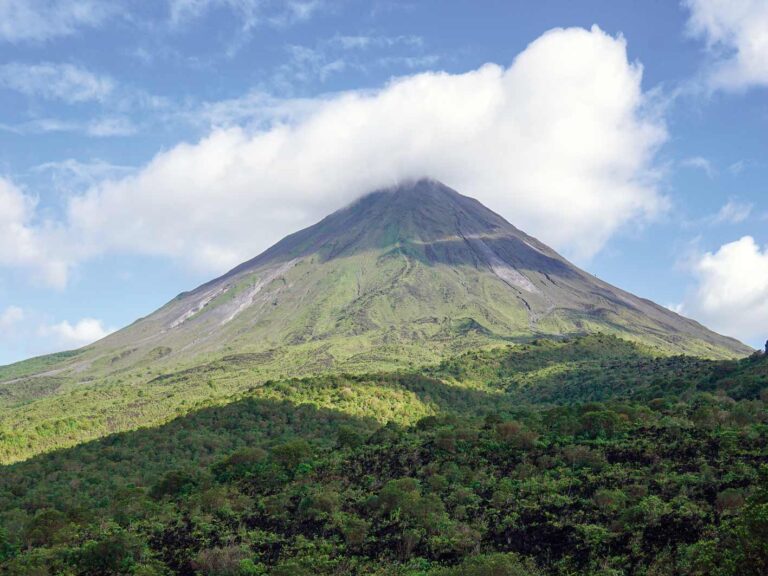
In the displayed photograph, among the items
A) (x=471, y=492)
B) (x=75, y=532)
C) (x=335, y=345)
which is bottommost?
(x=75, y=532)

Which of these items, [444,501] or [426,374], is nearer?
[444,501]

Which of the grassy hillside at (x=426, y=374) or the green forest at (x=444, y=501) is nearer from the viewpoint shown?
the green forest at (x=444, y=501)

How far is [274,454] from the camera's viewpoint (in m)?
51.6

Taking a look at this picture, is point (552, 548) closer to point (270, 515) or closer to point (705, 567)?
point (705, 567)

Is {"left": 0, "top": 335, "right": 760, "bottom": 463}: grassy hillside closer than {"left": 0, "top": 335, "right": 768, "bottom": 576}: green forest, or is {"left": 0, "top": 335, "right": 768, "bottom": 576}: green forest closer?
{"left": 0, "top": 335, "right": 768, "bottom": 576}: green forest

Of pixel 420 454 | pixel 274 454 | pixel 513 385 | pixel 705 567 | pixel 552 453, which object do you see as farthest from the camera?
pixel 513 385

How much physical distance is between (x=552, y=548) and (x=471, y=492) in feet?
30.1

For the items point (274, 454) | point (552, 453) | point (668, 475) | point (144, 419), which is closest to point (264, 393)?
point (144, 419)

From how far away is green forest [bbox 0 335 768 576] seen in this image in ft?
92.3

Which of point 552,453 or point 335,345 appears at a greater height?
point 335,345

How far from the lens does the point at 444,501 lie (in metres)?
37.3

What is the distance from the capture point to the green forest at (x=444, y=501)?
28.1 metres

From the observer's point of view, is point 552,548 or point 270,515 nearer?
point 552,548

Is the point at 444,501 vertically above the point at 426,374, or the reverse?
the point at 426,374
